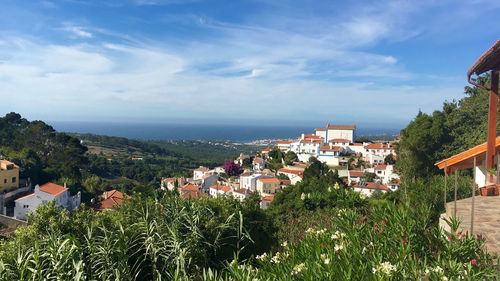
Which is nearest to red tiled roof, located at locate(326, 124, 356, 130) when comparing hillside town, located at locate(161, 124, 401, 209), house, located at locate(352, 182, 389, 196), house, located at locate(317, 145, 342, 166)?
hillside town, located at locate(161, 124, 401, 209)

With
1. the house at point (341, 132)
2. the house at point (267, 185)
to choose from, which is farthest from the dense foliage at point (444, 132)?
the house at point (341, 132)

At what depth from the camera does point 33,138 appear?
40.8 m

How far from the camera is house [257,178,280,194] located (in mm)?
37812

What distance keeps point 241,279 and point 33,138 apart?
4868cm

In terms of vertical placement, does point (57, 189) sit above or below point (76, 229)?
below

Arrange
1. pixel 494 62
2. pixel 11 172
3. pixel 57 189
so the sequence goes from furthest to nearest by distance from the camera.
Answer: pixel 11 172 → pixel 57 189 → pixel 494 62

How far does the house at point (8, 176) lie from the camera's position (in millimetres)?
25391

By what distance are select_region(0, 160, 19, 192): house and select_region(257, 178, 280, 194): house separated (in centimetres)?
2524

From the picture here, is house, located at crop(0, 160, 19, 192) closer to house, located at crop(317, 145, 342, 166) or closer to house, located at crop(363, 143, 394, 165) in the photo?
house, located at crop(317, 145, 342, 166)

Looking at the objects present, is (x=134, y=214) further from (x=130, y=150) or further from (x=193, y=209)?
(x=130, y=150)

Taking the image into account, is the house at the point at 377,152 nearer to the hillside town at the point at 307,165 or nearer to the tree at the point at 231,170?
the hillside town at the point at 307,165

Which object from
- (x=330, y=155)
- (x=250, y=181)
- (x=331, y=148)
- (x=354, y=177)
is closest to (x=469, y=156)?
(x=250, y=181)

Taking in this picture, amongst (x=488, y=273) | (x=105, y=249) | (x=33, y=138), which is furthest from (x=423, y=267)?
(x=33, y=138)

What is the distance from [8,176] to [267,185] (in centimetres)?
2661
